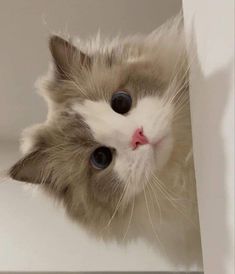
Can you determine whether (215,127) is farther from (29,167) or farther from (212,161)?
(29,167)

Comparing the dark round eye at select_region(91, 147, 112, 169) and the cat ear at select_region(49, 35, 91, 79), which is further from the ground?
the cat ear at select_region(49, 35, 91, 79)

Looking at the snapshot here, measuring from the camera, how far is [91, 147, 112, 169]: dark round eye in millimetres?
969

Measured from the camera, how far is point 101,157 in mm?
988

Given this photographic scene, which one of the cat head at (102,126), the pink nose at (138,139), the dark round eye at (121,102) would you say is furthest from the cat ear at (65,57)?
the pink nose at (138,139)

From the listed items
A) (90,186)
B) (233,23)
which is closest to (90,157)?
(90,186)

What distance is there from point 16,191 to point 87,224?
59cm

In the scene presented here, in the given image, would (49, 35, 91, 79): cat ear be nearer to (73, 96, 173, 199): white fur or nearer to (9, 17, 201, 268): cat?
(9, 17, 201, 268): cat

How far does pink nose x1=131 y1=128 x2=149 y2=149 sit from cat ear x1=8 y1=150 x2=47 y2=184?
30 cm

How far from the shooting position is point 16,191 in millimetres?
1644

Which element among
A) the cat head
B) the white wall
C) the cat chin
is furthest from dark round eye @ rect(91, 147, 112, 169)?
the white wall

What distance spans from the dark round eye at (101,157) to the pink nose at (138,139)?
0.33ft

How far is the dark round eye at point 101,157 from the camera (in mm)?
969

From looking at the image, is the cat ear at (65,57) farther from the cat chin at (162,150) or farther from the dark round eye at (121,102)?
the cat chin at (162,150)

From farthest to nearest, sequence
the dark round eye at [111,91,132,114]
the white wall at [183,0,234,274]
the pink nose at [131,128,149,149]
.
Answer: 1. the dark round eye at [111,91,132,114]
2. the pink nose at [131,128,149,149]
3. the white wall at [183,0,234,274]
